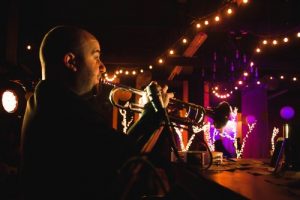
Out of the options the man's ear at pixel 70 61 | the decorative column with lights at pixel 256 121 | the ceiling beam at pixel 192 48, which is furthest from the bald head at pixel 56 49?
the decorative column with lights at pixel 256 121

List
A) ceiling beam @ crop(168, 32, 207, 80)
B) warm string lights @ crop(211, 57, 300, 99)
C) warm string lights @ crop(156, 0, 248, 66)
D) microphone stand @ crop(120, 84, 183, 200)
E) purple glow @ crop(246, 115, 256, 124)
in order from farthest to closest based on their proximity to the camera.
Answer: purple glow @ crop(246, 115, 256, 124)
warm string lights @ crop(211, 57, 300, 99)
ceiling beam @ crop(168, 32, 207, 80)
warm string lights @ crop(156, 0, 248, 66)
microphone stand @ crop(120, 84, 183, 200)

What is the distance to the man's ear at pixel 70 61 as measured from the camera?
1782mm

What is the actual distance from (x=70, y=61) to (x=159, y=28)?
496 centimetres

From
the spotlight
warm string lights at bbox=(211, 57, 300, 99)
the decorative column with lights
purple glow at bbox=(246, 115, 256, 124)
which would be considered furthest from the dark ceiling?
purple glow at bbox=(246, 115, 256, 124)

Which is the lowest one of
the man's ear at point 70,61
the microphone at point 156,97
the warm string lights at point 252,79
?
the microphone at point 156,97

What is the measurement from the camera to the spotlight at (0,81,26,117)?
3469 mm

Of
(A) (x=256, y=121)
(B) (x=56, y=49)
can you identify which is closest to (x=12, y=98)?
(B) (x=56, y=49)

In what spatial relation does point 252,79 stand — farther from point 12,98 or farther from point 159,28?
point 12,98

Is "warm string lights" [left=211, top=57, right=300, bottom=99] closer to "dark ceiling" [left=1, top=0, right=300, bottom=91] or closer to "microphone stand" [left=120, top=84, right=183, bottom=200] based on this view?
"dark ceiling" [left=1, top=0, right=300, bottom=91]

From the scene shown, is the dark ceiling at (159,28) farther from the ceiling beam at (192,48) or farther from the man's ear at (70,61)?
the man's ear at (70,61)

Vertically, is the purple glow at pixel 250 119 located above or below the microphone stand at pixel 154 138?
above

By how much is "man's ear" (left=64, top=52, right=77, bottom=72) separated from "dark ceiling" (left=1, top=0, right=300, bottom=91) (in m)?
3.02

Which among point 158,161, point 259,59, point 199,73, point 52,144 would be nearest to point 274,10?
point 259,59

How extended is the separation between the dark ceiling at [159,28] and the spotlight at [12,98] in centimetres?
121
